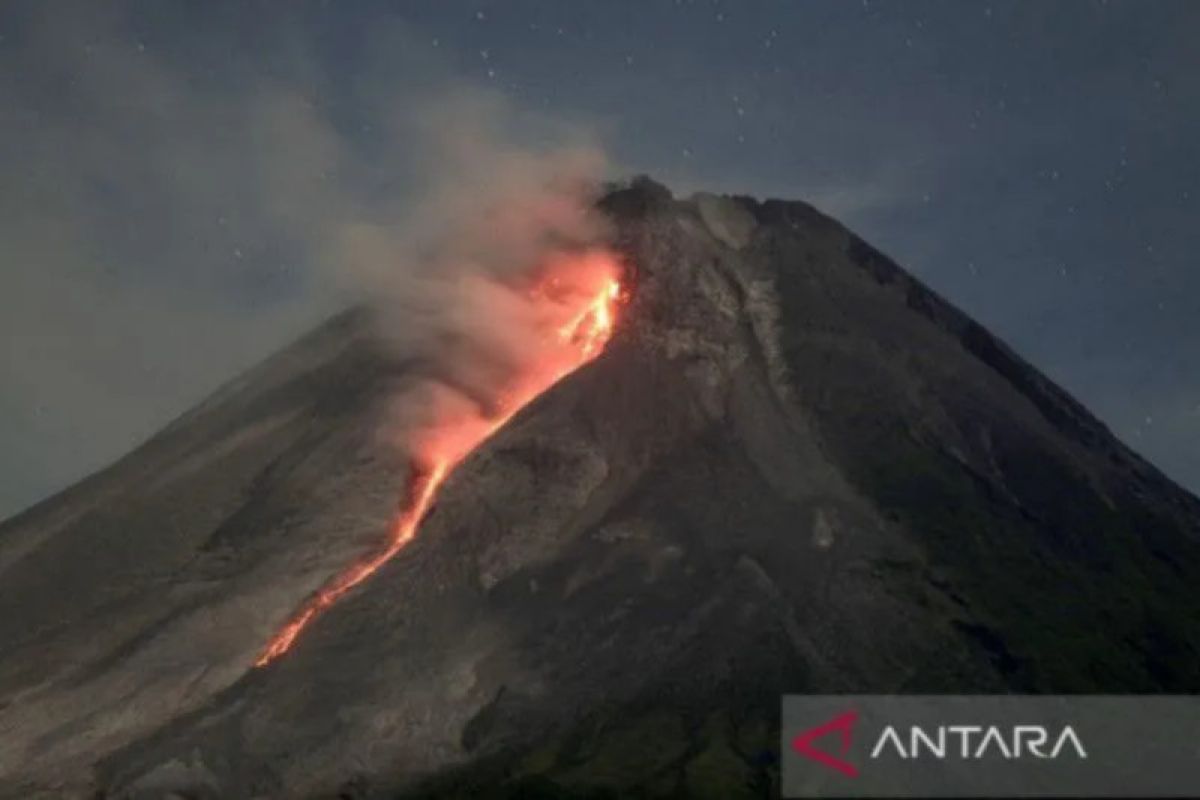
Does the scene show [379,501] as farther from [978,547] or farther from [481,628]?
[978,547]

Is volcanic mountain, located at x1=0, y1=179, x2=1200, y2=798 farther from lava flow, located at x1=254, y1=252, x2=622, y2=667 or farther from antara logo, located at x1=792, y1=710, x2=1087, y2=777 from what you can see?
antara logo, located at x1=792, y1=710, x2=1087, y2=777

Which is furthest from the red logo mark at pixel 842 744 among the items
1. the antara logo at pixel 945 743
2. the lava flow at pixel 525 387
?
the lava flow at pixel 525 387

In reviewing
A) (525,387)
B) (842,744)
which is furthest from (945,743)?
(525,387)

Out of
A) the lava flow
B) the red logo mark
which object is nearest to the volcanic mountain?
the lava flow

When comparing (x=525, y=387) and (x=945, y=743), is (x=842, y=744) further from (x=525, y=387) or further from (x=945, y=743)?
(x=525, y=387)

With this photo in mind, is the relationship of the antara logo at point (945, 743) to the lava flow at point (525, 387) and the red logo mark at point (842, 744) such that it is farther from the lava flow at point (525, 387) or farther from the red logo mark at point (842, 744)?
the lava flow at point (525, 387)
